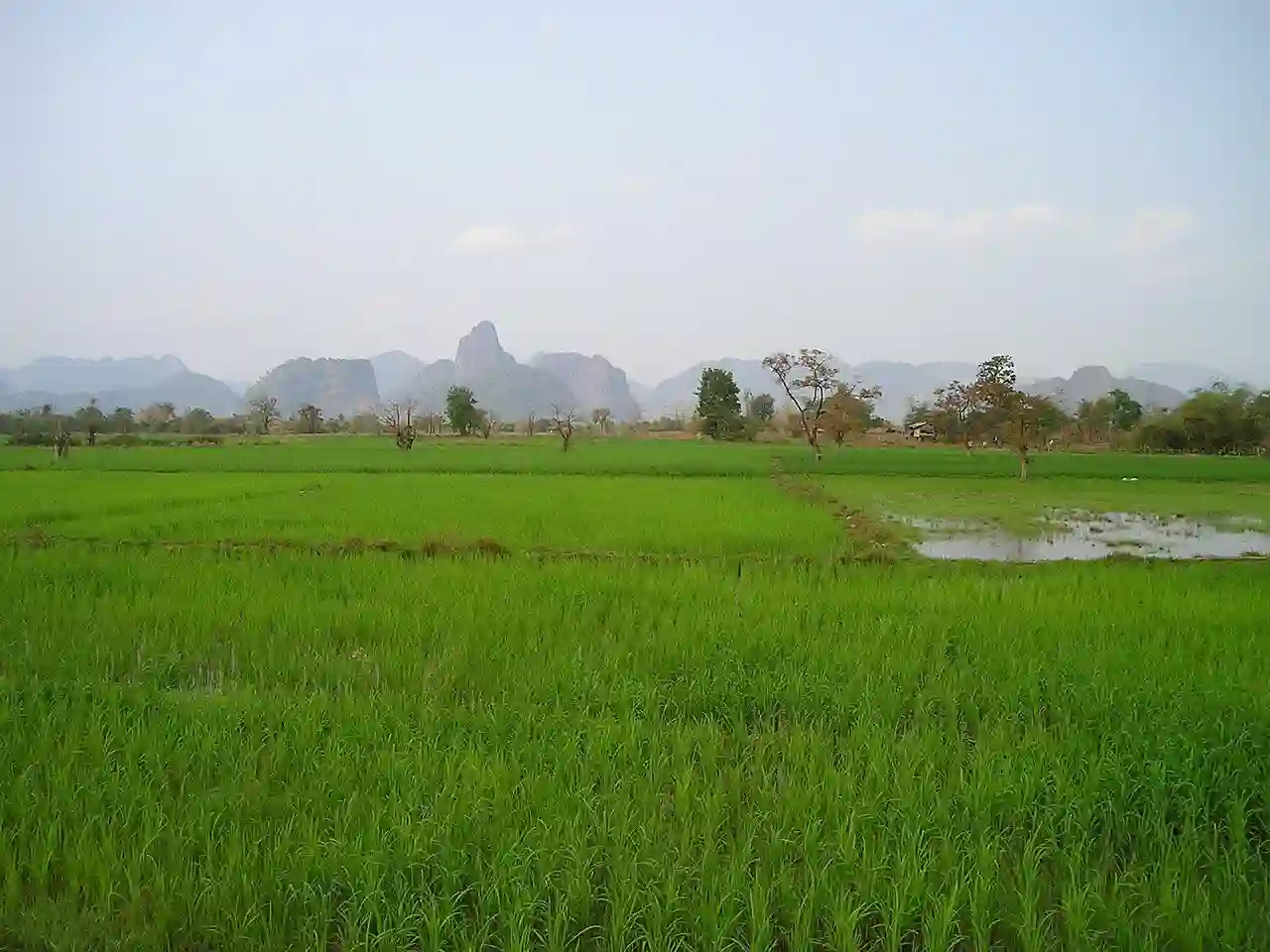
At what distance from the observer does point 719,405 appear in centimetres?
4744

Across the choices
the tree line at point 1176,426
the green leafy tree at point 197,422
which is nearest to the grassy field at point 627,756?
the tree line at point 1176,426

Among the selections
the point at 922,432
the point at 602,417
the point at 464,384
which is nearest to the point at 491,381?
the point at 464,384

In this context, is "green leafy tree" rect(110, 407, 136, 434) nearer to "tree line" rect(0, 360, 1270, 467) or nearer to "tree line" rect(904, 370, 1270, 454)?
"tree line" rect(0, 360, 1270, 467)

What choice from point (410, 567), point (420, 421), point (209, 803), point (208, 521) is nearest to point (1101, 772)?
point (209, 803)

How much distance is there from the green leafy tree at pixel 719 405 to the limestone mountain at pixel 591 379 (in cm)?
11087

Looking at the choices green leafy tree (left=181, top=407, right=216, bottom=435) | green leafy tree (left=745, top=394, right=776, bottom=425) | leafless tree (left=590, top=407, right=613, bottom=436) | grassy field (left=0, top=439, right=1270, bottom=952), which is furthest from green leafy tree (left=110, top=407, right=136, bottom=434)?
green leafy tree (left=745, top=394, right=776, bottom=425)

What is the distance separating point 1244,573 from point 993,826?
6307mm

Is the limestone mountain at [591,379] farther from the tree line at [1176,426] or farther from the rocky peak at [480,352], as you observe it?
the tree line at [1176,426]

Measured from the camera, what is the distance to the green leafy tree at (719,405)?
154 ft

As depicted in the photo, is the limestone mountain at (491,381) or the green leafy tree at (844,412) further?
the limestone mountain at (491,381)

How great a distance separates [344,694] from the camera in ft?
12.7

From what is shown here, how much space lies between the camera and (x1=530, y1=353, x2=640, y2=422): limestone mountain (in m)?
163

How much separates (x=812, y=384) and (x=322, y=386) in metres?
130

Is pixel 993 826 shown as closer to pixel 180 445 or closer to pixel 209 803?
pixel 209 803
